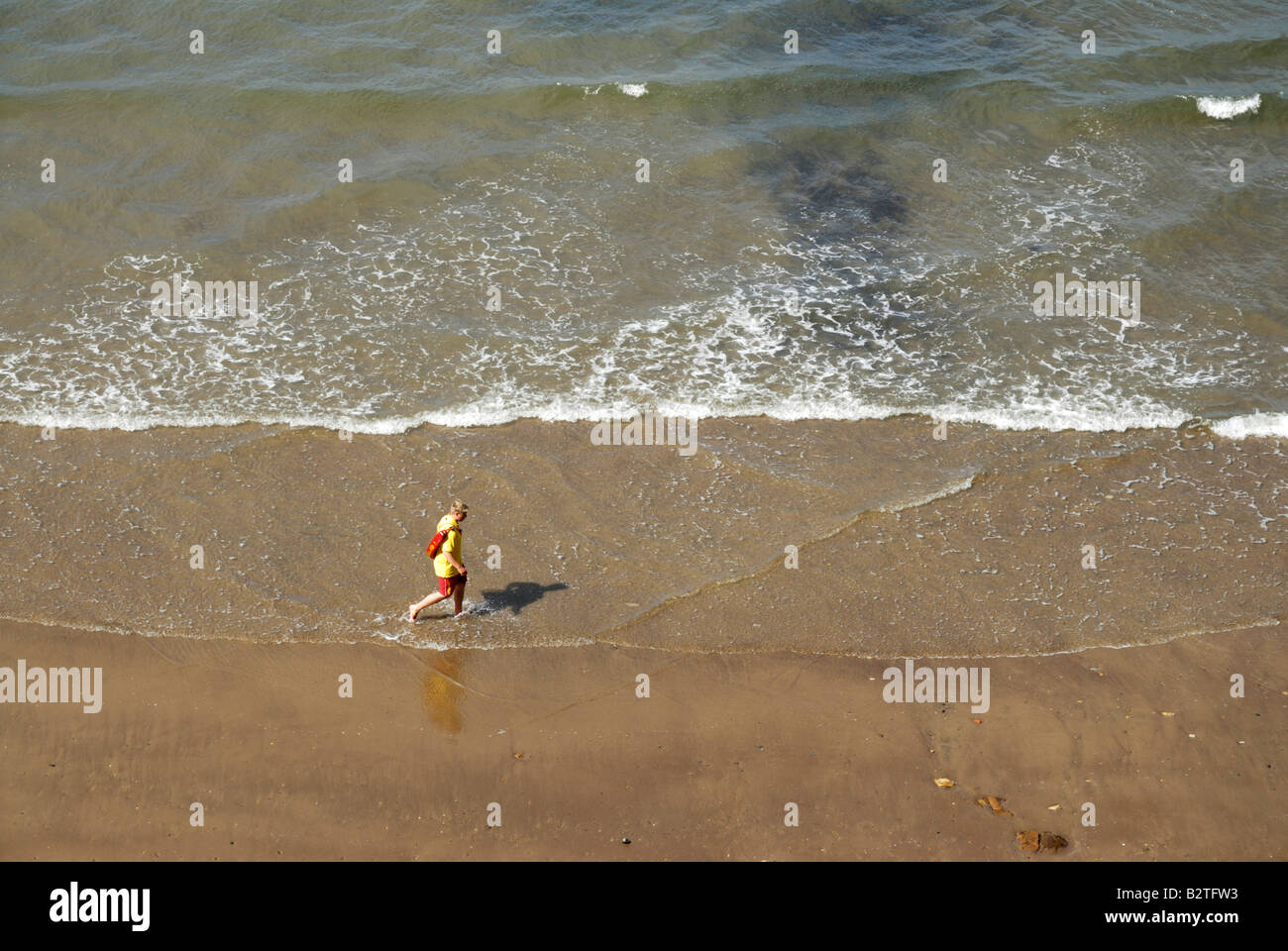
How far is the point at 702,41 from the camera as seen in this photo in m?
22.0

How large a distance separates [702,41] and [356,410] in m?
12.6

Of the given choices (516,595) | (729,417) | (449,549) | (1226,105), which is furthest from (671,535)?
(1226,105)

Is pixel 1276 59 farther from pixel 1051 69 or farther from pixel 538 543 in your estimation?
pixel 538 543

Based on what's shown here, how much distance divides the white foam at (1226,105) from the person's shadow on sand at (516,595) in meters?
16.9

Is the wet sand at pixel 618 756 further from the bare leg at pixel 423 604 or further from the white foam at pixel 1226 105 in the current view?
the white foam at pixel 1226 105

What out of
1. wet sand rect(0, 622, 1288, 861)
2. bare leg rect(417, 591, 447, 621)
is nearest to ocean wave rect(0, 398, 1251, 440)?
bare leg rect(417, 591, 447, 621)

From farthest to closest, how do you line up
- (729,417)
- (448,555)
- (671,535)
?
1. (729,417)
2. (671,535)
3. (448,555)

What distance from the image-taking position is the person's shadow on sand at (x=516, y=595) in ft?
34.8

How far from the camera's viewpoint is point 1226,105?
20750mm

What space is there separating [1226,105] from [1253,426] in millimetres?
10167

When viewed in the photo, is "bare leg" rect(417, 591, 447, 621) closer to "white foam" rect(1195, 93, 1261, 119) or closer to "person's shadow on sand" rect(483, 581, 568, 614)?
"person's shadow on sand" rect(483, 581, 568, 614)

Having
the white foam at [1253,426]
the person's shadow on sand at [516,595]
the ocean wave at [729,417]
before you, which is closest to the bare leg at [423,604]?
→ the person's shadow on sand at [516,595]

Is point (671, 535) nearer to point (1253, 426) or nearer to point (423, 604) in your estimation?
point (423, 604)

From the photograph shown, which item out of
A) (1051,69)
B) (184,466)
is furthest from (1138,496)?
(1051,69)
